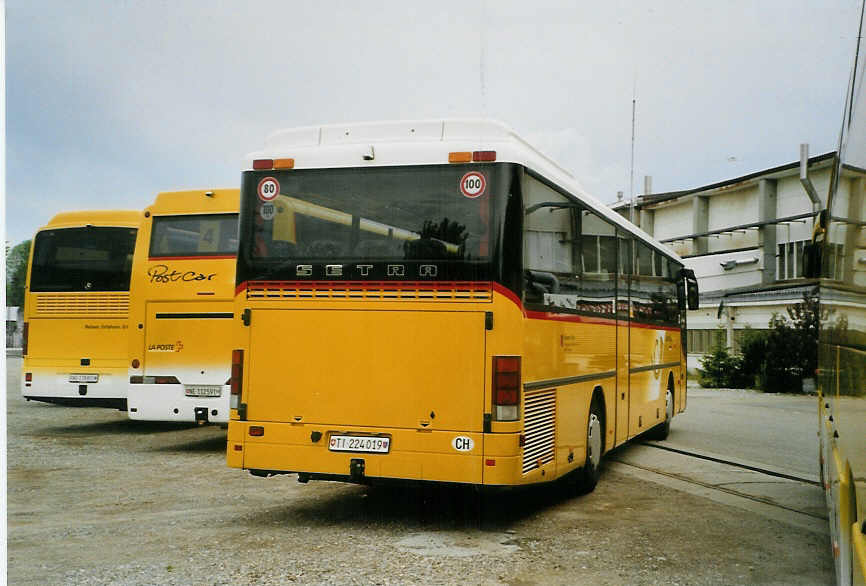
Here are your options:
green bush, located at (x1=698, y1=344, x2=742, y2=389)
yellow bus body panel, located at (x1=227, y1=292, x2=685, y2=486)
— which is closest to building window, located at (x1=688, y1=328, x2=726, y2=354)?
green bush, located at (x1=698, y1=344, x2=742, y2=389)

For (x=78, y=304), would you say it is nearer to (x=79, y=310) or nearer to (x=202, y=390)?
(x=79, y=310)

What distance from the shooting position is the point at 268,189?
793cm

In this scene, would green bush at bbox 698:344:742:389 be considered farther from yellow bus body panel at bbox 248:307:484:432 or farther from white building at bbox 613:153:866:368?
yellow bus body panel at bbox 248:307:484:432

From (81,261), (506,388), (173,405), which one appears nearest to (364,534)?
(506,388)

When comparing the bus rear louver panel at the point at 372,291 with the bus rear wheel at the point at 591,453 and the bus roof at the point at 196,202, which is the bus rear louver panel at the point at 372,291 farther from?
the bus roof at the point at 196,202

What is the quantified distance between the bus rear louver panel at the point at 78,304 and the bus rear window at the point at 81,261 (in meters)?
0.11

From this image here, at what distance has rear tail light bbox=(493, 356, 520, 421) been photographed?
7188 millimetres

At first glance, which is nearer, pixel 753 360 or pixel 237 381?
pixel 237 381

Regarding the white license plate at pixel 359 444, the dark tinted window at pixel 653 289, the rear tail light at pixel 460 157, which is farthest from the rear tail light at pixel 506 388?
the dark tinted window at pixel 653 289

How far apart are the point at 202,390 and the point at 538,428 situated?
629 centimetres

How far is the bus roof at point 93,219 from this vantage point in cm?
1493

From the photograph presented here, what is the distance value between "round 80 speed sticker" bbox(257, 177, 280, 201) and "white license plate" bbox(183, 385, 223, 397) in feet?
16.9

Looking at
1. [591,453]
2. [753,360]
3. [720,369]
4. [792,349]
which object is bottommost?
[591,453]

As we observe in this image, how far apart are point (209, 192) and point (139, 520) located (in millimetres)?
6237
